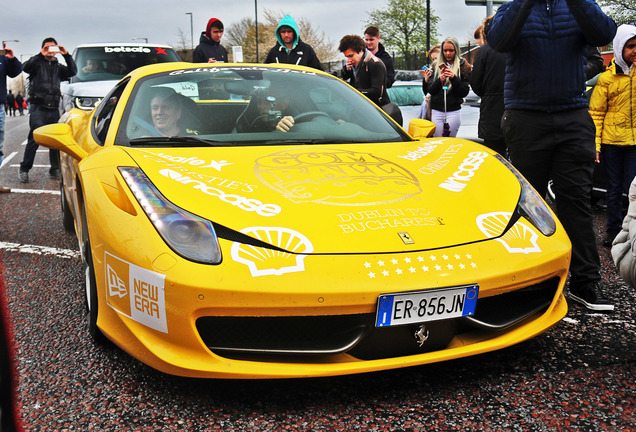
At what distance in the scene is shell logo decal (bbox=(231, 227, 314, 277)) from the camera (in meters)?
2.05

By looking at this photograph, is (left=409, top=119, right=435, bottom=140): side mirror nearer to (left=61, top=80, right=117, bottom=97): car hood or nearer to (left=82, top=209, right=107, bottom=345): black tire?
(left=82, top=209, right=107, bottom=345): black tire

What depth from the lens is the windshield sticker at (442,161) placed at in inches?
112

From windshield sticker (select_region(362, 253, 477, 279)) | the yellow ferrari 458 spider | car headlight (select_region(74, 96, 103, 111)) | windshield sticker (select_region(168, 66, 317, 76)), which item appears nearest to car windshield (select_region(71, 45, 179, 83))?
car headlight (select_region(74, 96, 103, 111))

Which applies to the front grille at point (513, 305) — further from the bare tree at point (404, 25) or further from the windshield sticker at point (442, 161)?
the bare tree at point (404, 25)

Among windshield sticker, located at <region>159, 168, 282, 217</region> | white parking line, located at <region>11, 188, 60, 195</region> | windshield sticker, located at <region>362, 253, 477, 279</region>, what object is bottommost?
white parking line, located at <region>11, 188, 60, 195</region>

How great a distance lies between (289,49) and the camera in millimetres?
7227

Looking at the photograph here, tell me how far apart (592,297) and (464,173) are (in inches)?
38.1

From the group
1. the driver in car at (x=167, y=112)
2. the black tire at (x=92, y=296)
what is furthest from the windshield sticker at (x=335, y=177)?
the black tire at (x=92, y=296)

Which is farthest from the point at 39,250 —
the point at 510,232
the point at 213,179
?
the point at 510,232

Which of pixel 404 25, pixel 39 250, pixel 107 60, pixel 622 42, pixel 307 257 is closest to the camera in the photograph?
pixel 307 257

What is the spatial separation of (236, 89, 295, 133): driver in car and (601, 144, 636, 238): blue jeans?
2.70 meters

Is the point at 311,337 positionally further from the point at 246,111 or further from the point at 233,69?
the point at 233,69

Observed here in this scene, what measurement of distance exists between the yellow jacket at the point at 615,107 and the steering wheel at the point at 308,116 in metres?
2.47

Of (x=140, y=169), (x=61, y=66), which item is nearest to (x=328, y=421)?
(x=140, y=169)
